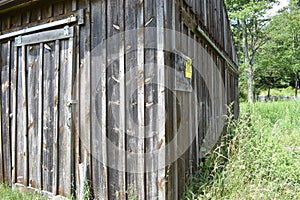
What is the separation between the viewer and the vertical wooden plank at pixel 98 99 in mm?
2688

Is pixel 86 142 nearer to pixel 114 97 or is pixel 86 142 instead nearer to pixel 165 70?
pixel 114 97

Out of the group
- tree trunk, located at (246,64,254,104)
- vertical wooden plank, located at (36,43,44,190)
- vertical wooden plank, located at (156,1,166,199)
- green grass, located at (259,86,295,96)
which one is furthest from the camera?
green grass, located at (259,86,295,96)

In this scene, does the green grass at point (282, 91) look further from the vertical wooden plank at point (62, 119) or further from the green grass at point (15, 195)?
the green grass at point (15, 195)

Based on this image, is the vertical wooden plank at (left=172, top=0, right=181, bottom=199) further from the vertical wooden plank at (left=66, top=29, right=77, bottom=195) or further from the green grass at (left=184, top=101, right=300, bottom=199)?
the vertical wooden plank at (left=66, top=29, right=77, bottom=195)

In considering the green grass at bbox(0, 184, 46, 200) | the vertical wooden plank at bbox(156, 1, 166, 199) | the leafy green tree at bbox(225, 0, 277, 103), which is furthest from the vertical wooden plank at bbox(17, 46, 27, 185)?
the leafy green tree at bbox(225, 0, 277, 103)

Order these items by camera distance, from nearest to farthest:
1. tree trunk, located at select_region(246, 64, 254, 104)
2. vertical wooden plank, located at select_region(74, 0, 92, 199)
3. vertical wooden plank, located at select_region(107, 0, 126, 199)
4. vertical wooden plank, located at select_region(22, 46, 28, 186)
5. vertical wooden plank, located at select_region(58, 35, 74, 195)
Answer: vertical wooden plank, located at select_region(107, 0, 126, 199) < vertical wooden plank, located at select_region(74, 0, 92, 199) < vertical wooden plank, located at select_region(58, 35, 74, 195) < vertical wooden plank, located at select_region(22, 46, 28, 186) < tree trunk, located at select_region(246, 64, 254, 104)

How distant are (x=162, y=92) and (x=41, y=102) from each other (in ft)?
5.63

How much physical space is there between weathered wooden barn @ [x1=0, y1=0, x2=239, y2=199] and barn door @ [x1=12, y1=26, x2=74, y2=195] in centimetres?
1

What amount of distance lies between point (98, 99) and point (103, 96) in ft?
0.28

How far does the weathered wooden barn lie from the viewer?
7.89ft

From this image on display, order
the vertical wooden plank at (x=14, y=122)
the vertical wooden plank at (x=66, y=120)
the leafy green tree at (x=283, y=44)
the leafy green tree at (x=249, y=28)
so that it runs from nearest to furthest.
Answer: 1. the vertical wooden plank at (x=66, y=120)
2. the vertical wooden plank at (x=14, y=122)
3. the leafy green tree at (x=249, y=28)
4. the leafy green tree at (x=283, y=44)

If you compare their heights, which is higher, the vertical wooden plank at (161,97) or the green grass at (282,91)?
the green grass at (282,91)

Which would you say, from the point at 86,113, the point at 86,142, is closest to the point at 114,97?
the point at 86,113

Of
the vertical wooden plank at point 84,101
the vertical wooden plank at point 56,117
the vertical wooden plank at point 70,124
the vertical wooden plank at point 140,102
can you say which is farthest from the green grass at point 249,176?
the vertical wooden plank at point 56,117
